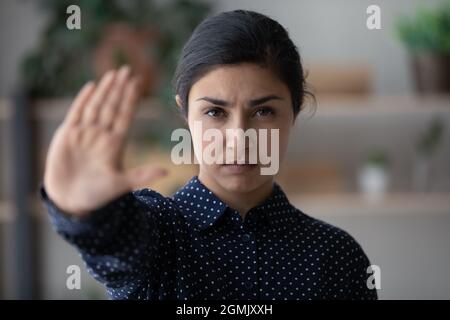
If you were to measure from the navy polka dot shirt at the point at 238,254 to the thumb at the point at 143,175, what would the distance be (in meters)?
0.08

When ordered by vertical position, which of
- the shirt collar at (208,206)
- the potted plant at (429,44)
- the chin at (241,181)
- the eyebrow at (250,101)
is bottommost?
the shirt collar at (208,206)

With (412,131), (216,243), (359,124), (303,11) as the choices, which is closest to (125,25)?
(303,11)

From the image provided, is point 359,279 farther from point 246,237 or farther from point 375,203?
point 375,203

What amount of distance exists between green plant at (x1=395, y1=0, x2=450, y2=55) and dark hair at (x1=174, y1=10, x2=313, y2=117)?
1.30 metres

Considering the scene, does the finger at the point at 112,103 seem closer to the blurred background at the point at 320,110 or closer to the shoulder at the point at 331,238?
the shoulder at the point at 331,238

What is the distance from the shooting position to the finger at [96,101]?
339 millimetres

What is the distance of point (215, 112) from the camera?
417 mm

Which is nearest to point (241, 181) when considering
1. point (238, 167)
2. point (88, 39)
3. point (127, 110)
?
point (238, 167)

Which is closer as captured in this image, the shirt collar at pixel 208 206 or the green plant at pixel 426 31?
the shirt collar at pixel 208 206

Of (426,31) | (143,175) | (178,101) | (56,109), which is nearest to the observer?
(143,175)

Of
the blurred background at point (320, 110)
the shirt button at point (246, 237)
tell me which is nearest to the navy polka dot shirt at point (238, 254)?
the shirt button at point (246, 237)

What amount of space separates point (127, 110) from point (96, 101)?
0.05ft

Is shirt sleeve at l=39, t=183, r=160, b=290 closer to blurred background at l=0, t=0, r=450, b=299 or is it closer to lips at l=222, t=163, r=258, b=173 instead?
lips at l=222, t=163, r=258, b=173

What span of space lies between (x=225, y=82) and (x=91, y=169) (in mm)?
111
